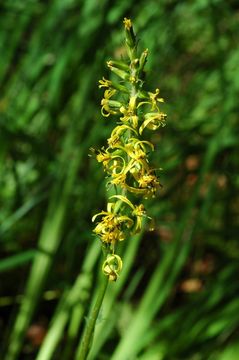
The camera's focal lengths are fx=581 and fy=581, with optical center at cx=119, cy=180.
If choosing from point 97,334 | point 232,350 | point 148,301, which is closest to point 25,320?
point 97,334

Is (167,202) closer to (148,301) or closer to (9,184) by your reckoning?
(148,301)

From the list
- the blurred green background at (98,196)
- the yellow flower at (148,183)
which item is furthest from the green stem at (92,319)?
the blurred green background at (98,196)


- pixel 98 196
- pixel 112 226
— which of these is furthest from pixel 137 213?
pixel 98 196

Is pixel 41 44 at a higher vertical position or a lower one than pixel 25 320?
higher

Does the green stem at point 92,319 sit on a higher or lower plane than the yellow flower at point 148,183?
lower

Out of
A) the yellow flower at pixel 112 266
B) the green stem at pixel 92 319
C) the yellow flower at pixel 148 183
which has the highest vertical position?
the yellow flower at pixel 148 183

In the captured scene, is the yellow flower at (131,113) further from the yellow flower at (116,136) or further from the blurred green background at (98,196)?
the blurred green background at (98,196)

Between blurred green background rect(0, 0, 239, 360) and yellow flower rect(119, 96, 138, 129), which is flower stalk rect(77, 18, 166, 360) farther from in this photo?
blurred green background rect(0, 0, 239, 360)

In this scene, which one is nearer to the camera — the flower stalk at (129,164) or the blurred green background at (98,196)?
the flower stalk at (129,164)
